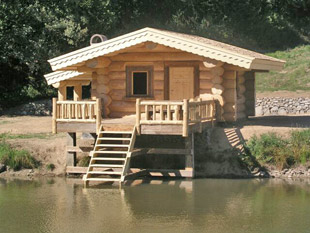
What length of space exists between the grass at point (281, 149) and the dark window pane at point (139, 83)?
443 cm

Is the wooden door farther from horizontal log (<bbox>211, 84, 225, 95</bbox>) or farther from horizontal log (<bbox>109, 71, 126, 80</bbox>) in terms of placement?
horizontal log (<bbox>109, 71, 126, 80</bbox>)

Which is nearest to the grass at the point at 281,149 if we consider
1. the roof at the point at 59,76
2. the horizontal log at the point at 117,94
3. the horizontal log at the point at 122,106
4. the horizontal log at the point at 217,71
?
the horizontal log at the point at 217,71

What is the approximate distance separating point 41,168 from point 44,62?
51.1ft

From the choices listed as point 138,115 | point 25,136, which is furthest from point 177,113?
point 25,136

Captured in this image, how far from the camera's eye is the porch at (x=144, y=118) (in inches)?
906

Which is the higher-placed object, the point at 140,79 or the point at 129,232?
the point at 140,79

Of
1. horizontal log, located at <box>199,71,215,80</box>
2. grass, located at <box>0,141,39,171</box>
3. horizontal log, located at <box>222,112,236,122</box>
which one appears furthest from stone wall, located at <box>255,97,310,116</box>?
grass, located at <box>0,141,39,171</box>

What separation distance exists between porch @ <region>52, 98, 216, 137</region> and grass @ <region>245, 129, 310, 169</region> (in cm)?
178

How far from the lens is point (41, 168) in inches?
998

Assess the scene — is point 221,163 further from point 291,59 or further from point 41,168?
point 291,59

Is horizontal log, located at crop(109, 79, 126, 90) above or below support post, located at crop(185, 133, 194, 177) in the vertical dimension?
above

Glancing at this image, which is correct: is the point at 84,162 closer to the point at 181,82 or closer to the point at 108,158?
the point at 108,158

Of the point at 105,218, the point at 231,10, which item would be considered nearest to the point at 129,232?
the point at 105,218

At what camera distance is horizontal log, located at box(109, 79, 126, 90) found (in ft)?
90.1
